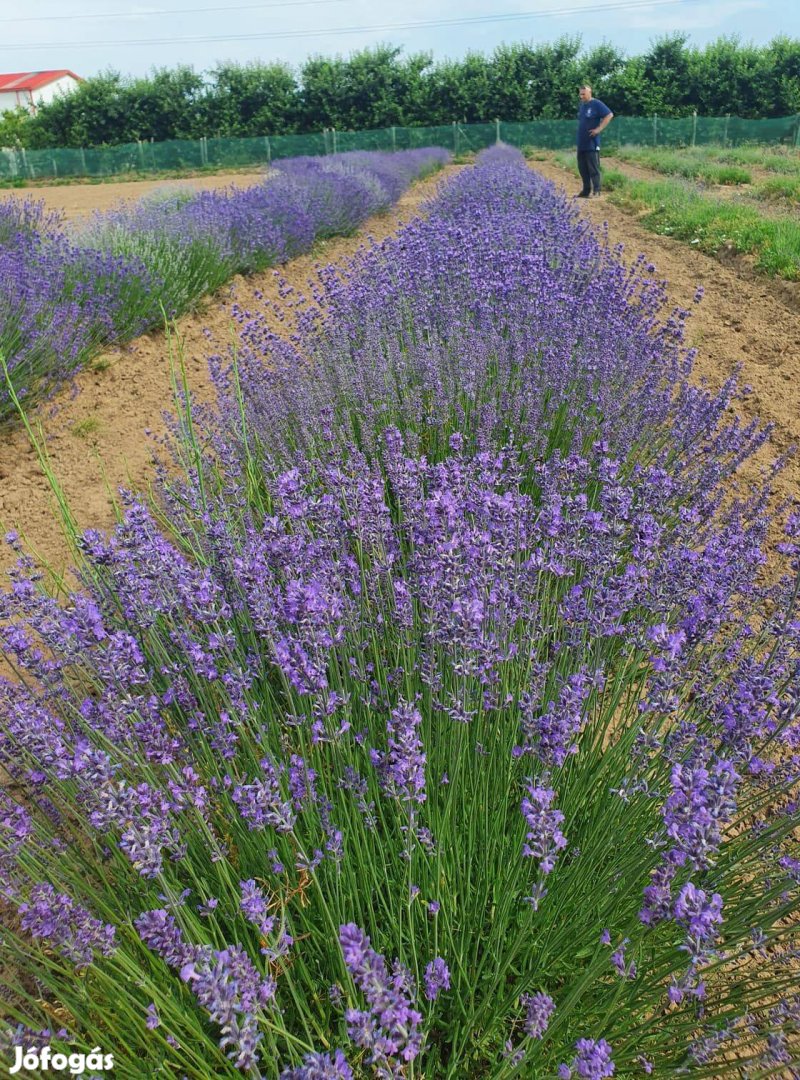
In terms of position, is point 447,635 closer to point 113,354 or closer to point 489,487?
point 489,487

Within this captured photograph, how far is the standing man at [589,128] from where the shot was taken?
487 inches

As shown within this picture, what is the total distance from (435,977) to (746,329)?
637 cm

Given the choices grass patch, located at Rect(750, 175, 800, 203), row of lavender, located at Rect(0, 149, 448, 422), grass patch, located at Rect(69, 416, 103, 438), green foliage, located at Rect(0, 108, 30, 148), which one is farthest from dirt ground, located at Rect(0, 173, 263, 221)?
grass patch, located at Rect(69, 416, 103, 438)

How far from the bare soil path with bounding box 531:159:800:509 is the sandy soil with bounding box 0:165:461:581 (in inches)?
122

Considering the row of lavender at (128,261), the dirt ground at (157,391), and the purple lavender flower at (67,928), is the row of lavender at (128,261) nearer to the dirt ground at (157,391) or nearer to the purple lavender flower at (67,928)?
the dirt ground at (157,391)

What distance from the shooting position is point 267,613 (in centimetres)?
152

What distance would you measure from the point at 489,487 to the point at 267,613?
1.23 m

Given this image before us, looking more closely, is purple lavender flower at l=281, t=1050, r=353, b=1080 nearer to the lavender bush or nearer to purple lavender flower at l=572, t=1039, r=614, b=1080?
purple lavender flower at l=572, t=1039, r=614, b=1080

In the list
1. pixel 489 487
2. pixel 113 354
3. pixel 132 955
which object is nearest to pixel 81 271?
pixel 113 354

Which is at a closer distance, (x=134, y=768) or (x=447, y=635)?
(x=447, y=635)

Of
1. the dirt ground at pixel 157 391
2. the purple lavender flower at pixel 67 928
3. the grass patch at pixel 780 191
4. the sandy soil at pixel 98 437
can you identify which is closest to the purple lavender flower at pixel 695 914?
the purple lavender flower at pixel 67 928

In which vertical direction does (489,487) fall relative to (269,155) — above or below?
below

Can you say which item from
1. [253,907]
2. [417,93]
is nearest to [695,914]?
[253,907]

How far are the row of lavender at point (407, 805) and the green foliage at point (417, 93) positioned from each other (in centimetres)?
3845
